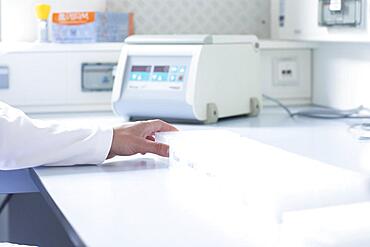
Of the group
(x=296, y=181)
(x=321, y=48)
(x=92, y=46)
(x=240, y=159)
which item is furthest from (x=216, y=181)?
(x=321, y=48)

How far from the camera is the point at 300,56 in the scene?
7.64 feet

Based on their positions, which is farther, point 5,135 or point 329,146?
point 329,146

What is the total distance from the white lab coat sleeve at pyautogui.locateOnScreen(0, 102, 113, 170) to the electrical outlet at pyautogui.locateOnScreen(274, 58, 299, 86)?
1.09 m

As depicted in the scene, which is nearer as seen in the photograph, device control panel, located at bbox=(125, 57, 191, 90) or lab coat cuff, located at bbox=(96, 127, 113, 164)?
lab coat cuff, located at bbox=(96, 127, 113, 164)

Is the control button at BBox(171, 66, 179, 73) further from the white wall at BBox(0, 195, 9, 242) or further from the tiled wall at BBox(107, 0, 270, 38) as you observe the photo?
the white wall at BBox(0, 195, 9, 242)

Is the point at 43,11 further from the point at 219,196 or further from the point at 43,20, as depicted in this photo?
the point at 219,196

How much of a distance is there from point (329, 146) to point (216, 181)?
481mm

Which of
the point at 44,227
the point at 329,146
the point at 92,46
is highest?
the point at 92,46

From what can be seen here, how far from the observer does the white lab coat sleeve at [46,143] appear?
128 centimetres

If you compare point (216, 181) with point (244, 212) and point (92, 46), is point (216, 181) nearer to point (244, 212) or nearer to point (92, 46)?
point (244, 212)

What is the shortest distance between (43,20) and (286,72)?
2.77ft

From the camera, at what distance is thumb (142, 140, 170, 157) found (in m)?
1.36

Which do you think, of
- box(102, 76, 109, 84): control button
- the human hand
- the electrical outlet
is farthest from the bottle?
the human hand

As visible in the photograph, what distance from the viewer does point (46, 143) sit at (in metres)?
1.29
